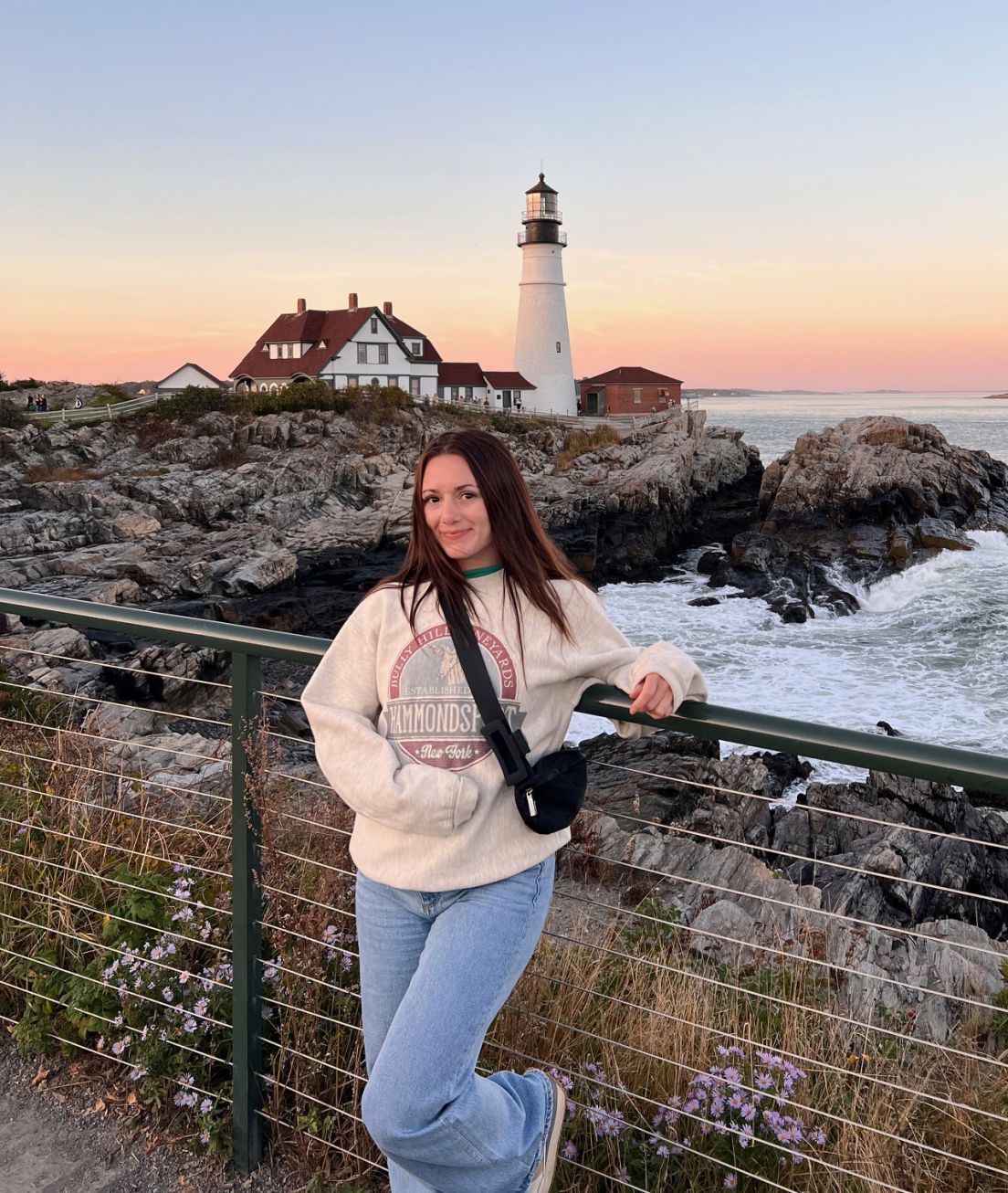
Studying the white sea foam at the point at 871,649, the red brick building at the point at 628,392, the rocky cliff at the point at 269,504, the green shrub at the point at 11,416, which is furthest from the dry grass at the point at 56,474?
the red brick building at the point at 628,392

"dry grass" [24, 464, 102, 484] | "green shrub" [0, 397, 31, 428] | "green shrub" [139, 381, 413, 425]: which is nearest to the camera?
"dry grass" [24, 464, 102, 484]

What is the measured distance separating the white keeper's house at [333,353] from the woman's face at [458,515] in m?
48.8

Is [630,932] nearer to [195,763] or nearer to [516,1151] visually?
[516,1151]

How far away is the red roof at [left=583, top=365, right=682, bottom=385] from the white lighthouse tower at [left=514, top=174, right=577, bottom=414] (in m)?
7.64

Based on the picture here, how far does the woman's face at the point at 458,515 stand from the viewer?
89.7 inches

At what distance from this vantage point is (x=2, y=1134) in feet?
9.32

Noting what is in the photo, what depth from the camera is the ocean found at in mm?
17203

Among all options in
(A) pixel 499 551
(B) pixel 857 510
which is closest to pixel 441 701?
(A) pixel 499 551

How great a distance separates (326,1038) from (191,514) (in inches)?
1097

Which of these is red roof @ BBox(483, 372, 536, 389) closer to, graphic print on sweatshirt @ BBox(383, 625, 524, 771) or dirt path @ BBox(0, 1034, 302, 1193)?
dirt path @ BBox(0, 1034, 302, 1193)

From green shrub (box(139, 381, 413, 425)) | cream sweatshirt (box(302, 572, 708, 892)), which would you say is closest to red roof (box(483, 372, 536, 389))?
green shrub (box(139, 381, 413, 425))

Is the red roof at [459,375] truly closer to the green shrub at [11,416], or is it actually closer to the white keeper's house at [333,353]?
the white keeper's house at [333,353]

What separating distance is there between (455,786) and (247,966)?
107 cm

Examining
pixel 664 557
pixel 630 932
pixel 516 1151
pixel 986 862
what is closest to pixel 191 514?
pixel 664 557
